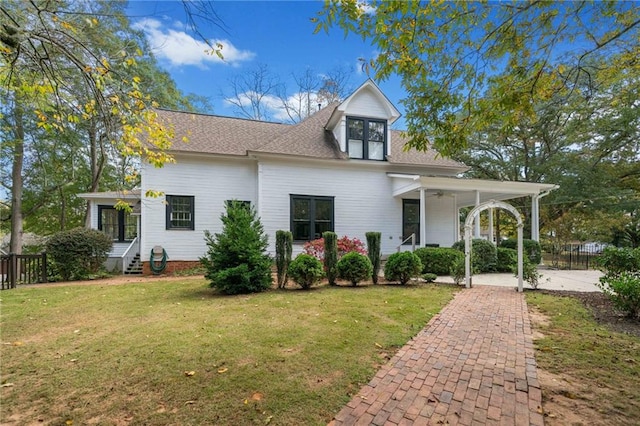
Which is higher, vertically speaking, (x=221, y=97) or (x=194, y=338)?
(x=221, y=97)

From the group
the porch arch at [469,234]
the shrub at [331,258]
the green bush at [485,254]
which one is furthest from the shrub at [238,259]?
the green bush at [485,254]

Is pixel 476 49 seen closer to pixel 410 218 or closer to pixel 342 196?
pixel 342 196

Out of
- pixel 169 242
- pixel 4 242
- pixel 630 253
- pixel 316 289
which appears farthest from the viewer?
pixel 4 242

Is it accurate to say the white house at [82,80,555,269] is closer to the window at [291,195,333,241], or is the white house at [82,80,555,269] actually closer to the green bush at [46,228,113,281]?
the window at [291,195,333,241]

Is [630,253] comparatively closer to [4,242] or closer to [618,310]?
[618,310]

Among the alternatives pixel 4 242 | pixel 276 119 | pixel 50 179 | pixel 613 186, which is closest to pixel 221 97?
pixel 276 119

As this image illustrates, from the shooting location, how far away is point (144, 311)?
20.4 ft

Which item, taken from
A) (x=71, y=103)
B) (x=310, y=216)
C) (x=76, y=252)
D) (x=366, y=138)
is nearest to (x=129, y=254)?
(x=76, y=252)

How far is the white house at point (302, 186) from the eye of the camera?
12.2 metres

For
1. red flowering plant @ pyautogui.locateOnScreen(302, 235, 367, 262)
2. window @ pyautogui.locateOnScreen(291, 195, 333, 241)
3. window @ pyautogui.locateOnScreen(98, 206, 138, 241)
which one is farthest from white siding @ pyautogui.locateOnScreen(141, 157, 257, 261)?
window @ pyautogui.locateOnScreen(98, 206, 138, 241)

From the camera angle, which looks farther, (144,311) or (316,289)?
(316,289)

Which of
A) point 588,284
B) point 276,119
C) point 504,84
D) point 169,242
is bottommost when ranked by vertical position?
point 588,284

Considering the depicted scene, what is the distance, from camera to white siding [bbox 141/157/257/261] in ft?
38.9

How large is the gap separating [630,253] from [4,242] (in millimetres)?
32015
